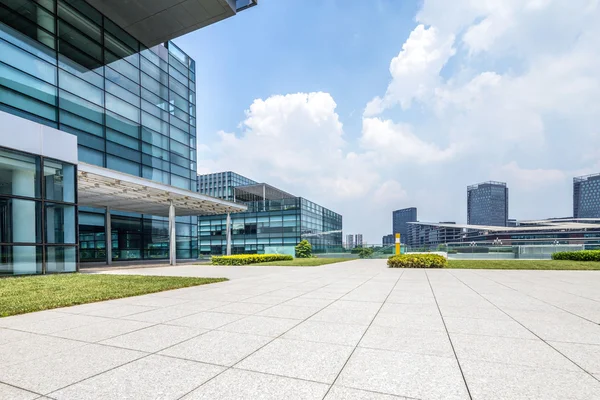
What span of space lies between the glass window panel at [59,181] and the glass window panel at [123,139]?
422 inches

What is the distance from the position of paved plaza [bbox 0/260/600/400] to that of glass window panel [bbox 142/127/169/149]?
25055 mm

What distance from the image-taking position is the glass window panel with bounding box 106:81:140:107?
25.8 meters

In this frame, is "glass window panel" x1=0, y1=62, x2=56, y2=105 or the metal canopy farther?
"glass window panel" x1=0, y1=62, x2=56, y2=105

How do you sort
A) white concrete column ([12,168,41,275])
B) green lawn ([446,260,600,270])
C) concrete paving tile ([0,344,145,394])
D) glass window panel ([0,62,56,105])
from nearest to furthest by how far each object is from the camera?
concrete paving tile ([0,344,145,394]), white concrete column ([12,168,41,275]), green lawn ([446,260,600,270]), glass window panel ([0,62,56,105])

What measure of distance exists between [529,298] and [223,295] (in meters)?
8.61

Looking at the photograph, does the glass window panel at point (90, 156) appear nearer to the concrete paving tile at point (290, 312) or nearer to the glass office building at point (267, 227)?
the concrete paving tile at point (290, 312)

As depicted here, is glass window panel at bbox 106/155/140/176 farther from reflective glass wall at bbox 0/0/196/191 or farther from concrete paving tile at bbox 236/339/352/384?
concrete paving tile at bbox 236/339/352/384

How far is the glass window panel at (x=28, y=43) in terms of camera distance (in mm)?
19656

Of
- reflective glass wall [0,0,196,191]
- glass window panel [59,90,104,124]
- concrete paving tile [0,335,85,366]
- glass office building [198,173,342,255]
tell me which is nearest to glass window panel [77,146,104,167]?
reflective glass wall [0,0,196,191]

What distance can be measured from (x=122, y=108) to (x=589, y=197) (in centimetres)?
26237

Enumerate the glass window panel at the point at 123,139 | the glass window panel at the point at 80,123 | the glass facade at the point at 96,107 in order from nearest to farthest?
the glass facade at the point at 96,107 → the glass window panel at the point at 80,123 → the glass window panel at the point at 123,139

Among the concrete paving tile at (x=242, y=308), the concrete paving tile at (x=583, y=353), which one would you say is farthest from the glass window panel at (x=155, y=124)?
the concrete paving tile at (x=583, y=353)

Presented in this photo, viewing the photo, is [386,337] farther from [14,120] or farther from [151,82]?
[151,82]

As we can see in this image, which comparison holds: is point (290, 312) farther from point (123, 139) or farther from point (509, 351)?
point (123, 139)
